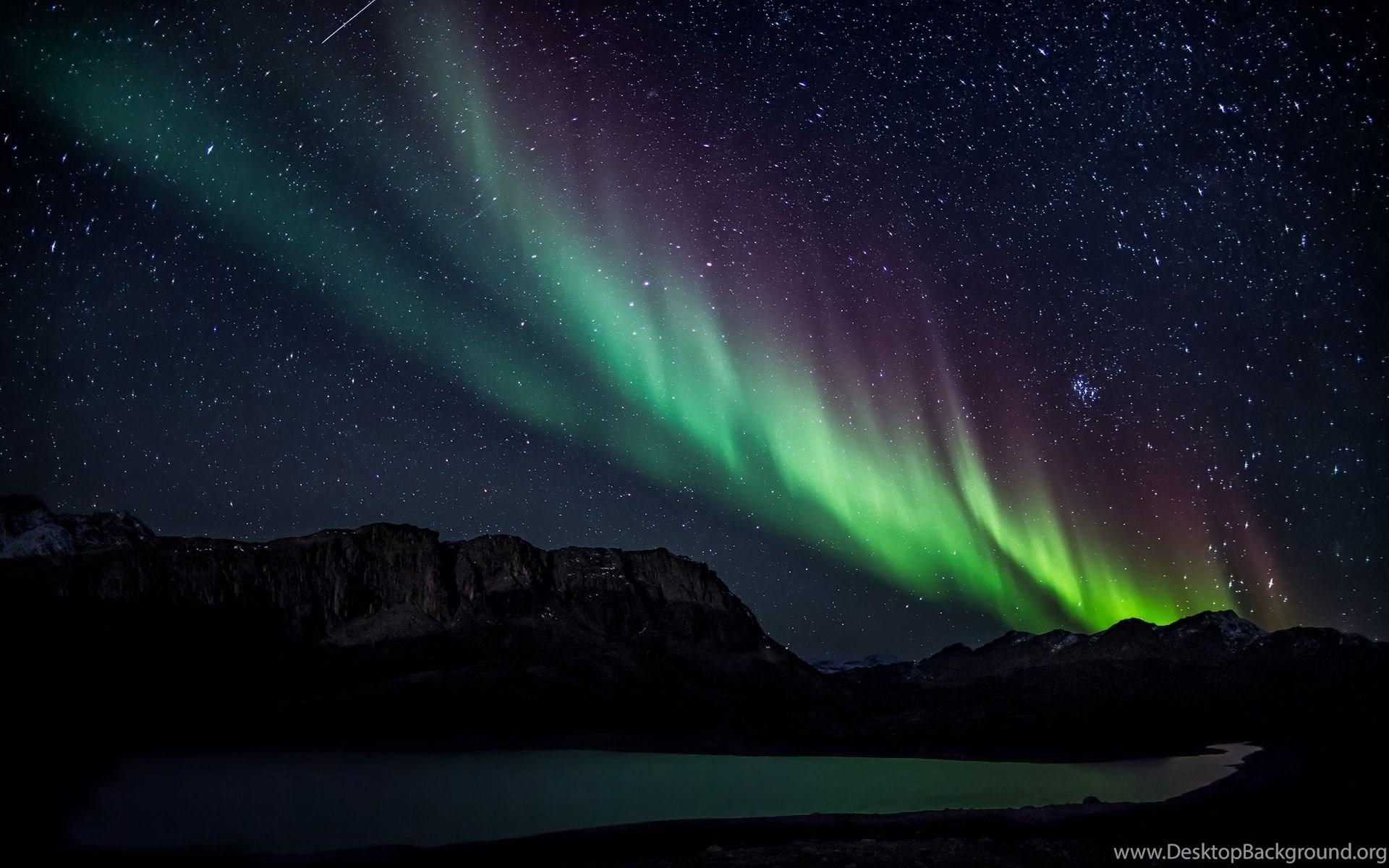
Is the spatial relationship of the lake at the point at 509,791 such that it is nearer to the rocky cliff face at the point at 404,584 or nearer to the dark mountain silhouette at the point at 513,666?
the dark mountain silhouette at the point at 513,666

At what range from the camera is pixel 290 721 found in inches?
3452

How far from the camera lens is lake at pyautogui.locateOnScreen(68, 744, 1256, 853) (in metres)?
32.9

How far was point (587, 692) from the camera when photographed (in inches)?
4496

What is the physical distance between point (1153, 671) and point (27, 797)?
519 ft

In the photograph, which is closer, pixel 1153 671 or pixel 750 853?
pixel 750 853

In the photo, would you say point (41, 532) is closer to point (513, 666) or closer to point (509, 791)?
point (513, 666)

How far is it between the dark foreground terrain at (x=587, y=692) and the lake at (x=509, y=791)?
2782 millimetres

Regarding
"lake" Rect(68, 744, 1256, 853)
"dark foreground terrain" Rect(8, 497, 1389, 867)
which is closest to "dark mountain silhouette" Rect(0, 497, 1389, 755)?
"dark foreground terrain" Rect(8, 497, 1389, 867)

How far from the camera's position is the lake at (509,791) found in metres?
32.9

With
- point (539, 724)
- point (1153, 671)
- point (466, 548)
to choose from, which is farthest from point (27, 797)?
point (1153, 671)

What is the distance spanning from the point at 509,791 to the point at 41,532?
185 metres

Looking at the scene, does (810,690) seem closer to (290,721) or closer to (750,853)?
(290,721)

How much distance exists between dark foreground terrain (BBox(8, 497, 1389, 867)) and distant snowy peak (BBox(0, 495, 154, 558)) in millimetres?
759

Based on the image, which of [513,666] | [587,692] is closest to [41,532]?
[513,666]
